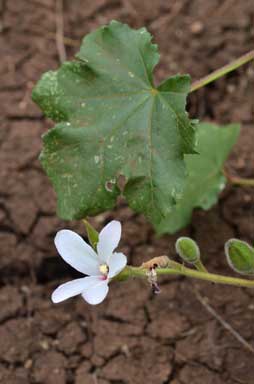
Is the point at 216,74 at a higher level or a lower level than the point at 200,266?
higher

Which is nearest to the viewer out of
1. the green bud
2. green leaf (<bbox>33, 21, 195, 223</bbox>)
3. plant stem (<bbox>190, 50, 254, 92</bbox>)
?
the green bud

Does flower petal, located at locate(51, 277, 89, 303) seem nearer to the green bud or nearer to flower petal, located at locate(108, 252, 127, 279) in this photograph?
flower petal, located at locate(108, 252, 127, 279)

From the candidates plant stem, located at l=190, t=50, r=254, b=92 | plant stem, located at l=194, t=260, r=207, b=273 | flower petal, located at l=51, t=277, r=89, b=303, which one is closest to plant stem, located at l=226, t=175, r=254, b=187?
plant stem, located at l=190, t=50, r=254, b=92

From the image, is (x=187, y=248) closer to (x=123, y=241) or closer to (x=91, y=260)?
(x=91, y=260)

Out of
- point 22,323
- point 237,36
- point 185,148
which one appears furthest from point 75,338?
point 237,36

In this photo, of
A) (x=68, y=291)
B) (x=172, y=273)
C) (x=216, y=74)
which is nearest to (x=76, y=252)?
(x=68, y=291)

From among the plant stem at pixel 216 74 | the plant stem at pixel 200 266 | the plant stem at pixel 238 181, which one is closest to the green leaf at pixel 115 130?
the plant stem at pixel 216 74

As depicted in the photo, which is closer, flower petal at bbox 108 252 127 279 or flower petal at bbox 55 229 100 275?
flower petal at bbox 108 252 127 279

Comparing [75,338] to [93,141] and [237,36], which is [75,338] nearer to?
[93,141]
